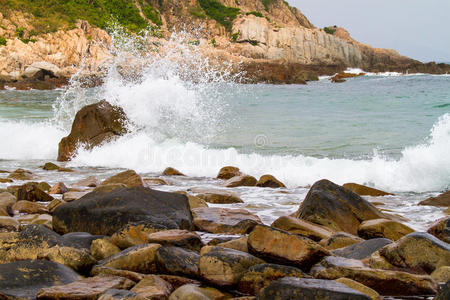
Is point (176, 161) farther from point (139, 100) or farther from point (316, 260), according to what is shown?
point (316, 260)

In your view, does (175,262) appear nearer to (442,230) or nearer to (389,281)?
(389,281)

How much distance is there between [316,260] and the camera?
2.81 metres

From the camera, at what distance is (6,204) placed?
189 inches

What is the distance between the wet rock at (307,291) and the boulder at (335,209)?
6.83 feet

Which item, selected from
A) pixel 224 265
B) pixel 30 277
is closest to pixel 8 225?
pixel 30 277

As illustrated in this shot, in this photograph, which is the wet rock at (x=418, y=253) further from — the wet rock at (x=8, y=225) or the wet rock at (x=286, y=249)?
the wet rock at (x=8, y=225)

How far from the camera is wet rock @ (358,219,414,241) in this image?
3893 mm

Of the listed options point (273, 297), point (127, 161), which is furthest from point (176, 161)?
point (273, 297)

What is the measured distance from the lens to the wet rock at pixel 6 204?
459 cm

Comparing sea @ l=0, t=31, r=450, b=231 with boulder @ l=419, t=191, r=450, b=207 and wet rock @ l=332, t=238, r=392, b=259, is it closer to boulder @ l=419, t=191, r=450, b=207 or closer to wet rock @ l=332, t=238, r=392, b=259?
boulder @ l=419, t=191, r=450, b=207

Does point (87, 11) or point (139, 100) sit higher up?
point (87, 11)

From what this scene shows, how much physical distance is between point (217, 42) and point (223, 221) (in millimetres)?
68400

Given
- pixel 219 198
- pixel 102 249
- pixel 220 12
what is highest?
pixel 220 12

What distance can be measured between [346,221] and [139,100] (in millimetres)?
7483
